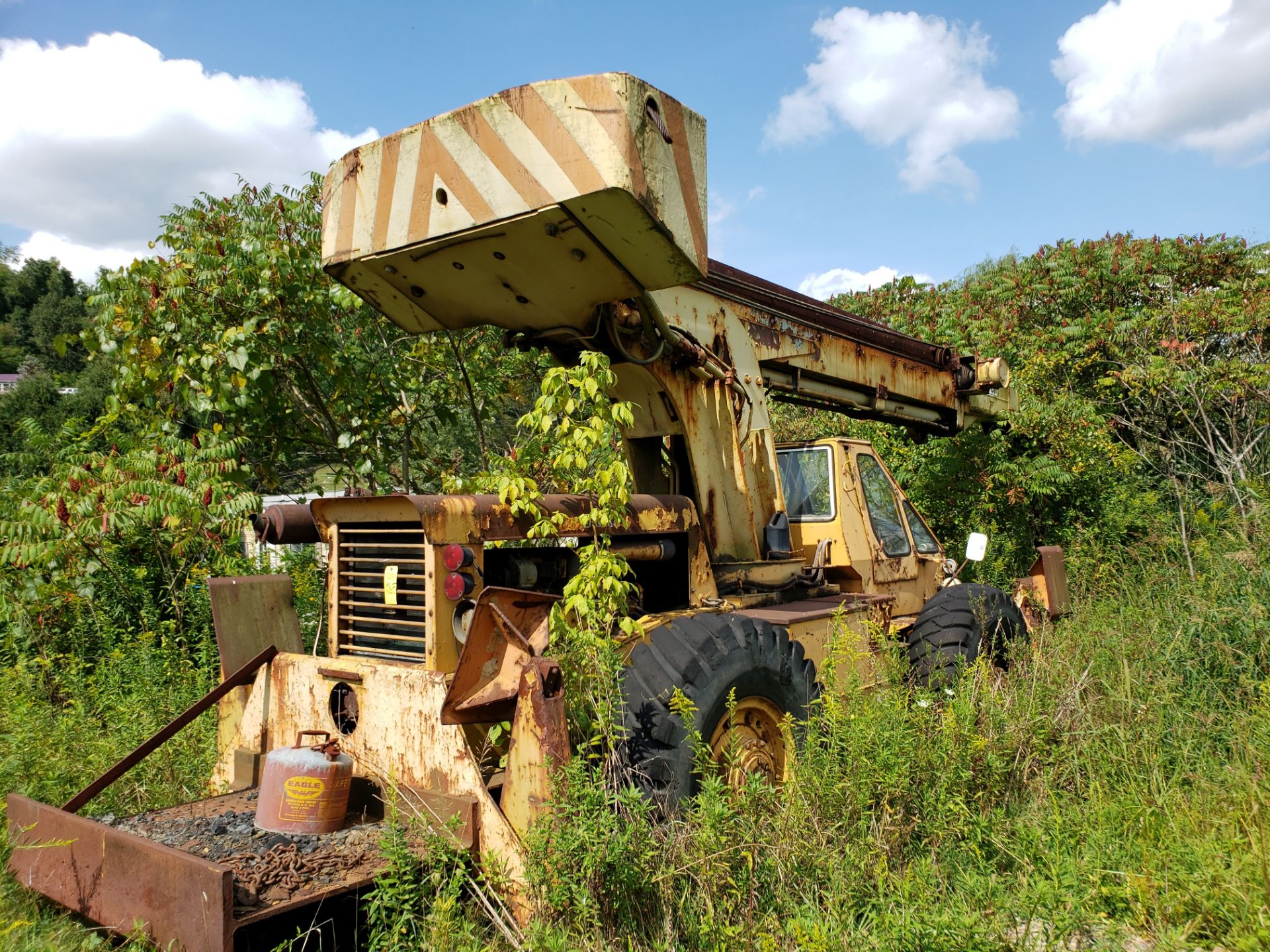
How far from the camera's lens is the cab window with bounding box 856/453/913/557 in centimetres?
638

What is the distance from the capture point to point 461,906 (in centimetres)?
320

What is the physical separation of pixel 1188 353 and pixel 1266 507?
3393 millimetres

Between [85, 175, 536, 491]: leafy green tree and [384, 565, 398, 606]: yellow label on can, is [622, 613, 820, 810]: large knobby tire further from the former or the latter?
[85, 175, 536, 491]: leafy green tree

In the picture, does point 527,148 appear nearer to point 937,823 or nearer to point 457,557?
point 457,557

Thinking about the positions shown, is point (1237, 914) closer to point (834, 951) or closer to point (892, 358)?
point (834, 951)

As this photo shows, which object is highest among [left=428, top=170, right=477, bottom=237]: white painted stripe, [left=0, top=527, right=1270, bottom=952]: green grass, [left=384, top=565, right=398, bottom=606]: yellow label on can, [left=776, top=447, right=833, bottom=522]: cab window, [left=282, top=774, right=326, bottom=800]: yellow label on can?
[left=428, top=170, right=477, bottom=237]: white painted stripe

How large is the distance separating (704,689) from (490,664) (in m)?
0.98

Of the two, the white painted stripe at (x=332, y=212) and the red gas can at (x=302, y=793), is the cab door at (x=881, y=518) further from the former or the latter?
the red gas can at (x=302, y=793)

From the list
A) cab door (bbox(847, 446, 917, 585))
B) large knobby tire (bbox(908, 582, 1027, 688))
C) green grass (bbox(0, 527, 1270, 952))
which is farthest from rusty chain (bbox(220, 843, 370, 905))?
cab door (bbox(847, 446, 917, 585))

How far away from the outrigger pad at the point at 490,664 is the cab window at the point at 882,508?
11.5 feet

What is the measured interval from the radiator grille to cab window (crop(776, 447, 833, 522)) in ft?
9.20

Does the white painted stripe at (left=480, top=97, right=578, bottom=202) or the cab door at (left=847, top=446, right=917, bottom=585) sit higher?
the white painted stripe at (left=480, top=97, right=578, bottom=202)

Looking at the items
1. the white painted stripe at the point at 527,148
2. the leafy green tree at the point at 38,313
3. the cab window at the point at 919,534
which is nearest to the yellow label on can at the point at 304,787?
the white painted stripe at the point at 527,148

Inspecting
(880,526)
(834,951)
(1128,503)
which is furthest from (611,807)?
(1128,503)
